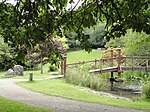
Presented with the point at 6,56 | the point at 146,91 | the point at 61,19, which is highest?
the point at 6,56

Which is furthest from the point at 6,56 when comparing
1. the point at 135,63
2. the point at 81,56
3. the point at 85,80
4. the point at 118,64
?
the point at 81,56

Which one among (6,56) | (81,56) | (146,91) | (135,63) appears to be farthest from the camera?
(81,56)

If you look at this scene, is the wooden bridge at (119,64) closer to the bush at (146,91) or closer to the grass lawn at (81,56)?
the bush at (146,91)

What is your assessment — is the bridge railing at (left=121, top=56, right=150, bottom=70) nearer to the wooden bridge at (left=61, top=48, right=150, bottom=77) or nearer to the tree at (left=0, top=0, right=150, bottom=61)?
the wooden bridge at (left=61, top=48, right=150, bottom=77)

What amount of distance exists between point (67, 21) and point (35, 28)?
0.73m

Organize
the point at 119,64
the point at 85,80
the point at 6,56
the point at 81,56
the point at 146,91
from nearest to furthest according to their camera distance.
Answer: the point at 146,91, the point at 85,80, the point at 119,64, the point at 6,56, the point at 81,56

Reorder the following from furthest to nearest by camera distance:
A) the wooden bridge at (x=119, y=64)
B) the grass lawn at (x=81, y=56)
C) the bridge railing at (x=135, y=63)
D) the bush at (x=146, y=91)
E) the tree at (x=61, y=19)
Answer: the grass lawn at (x=81, y=56), the bridge railing at (x=135, y=63), the wooden bridge at (x=119, y=64), the bush at (x=146, y=91), the tree at (x=61, y=19)

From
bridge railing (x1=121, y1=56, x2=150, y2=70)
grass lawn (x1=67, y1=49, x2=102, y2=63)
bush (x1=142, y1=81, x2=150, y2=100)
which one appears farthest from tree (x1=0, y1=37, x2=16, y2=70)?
bush (x1=142, y1=81, x2=150, y2=100)

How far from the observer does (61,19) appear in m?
6.66

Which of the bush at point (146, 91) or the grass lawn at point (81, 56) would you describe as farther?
the grass lawn at point (81, 56)

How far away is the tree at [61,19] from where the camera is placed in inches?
238

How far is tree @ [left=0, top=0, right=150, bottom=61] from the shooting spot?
6.05 metres

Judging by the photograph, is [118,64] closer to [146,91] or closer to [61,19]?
[146,91]

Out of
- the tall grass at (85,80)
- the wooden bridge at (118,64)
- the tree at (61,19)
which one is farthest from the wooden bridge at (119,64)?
the tree at (61,19)
